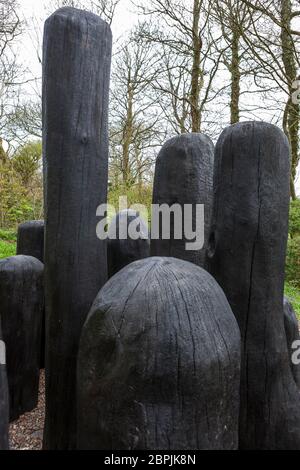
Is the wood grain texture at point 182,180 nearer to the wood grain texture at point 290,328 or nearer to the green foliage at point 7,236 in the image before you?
the wood grain texture at point 290,328

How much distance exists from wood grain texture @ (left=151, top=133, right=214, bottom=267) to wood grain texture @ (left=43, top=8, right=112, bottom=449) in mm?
477

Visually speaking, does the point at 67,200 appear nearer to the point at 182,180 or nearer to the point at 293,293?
the point at 182,180

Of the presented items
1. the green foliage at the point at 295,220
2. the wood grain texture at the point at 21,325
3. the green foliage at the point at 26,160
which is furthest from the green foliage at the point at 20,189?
the wood grain texture at the point at 21,325

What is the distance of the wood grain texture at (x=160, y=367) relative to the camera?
4.19 ft

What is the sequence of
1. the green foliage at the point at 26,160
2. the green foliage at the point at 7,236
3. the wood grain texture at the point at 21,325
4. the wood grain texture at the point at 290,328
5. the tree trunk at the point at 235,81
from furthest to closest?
the green foliage at the point at 26,160
the green foliage at the point at 7,236
the tree trunk at the point at 235,81
the wood grain texture at the point at 21,325
the wood grain texture at the point at 290,328

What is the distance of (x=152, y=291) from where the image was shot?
1.35m

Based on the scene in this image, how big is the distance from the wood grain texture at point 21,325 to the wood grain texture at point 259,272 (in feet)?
4.07

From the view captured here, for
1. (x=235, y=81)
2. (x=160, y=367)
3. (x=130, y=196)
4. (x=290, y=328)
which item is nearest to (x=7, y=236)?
(x=130, y=196)

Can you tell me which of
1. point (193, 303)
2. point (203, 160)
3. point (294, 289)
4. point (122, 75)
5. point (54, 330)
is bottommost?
point (294, 289)

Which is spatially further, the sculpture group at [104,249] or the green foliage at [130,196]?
the green foliage at [130,196]

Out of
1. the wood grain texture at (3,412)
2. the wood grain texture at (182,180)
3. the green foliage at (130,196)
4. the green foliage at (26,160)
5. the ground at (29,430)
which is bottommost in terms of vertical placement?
the ground at (29,430)

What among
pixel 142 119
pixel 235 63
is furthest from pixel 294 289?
pixel 142 119

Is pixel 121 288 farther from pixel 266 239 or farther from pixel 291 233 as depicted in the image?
pixel 291 233
